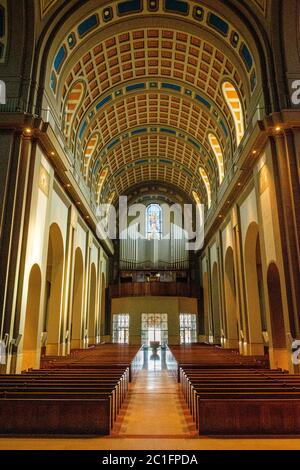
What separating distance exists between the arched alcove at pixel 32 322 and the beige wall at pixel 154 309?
651 inches

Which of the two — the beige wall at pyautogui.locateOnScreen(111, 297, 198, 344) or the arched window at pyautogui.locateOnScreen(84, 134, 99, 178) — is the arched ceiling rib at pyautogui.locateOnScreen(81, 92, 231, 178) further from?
the beige wall at pyautogui.locateOnScreen(111, 297, 198, 344)

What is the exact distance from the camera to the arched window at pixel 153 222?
29.9 meters

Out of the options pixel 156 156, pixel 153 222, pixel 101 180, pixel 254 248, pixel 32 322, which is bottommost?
pixel 32 322

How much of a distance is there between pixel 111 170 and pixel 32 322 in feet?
52.0

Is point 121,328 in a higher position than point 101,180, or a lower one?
lower

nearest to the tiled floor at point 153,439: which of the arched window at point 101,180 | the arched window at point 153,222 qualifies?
the arched window at point 101,180

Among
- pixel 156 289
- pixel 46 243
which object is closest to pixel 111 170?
pixel 156 289

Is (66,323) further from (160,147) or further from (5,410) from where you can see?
(160,147)

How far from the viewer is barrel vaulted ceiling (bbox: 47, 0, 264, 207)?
13086 millimetres

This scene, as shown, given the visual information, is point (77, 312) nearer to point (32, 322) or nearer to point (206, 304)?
point (32, 322)

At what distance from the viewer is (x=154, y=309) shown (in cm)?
2688

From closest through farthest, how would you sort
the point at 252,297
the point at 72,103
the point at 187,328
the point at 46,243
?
the point at 46,243, the point at 252,297, the point at 72,103, the point at 187,328

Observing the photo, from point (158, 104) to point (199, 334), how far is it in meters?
18.1

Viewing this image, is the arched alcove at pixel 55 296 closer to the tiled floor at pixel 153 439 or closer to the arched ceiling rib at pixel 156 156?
the tiled floor at pixel 153 439
